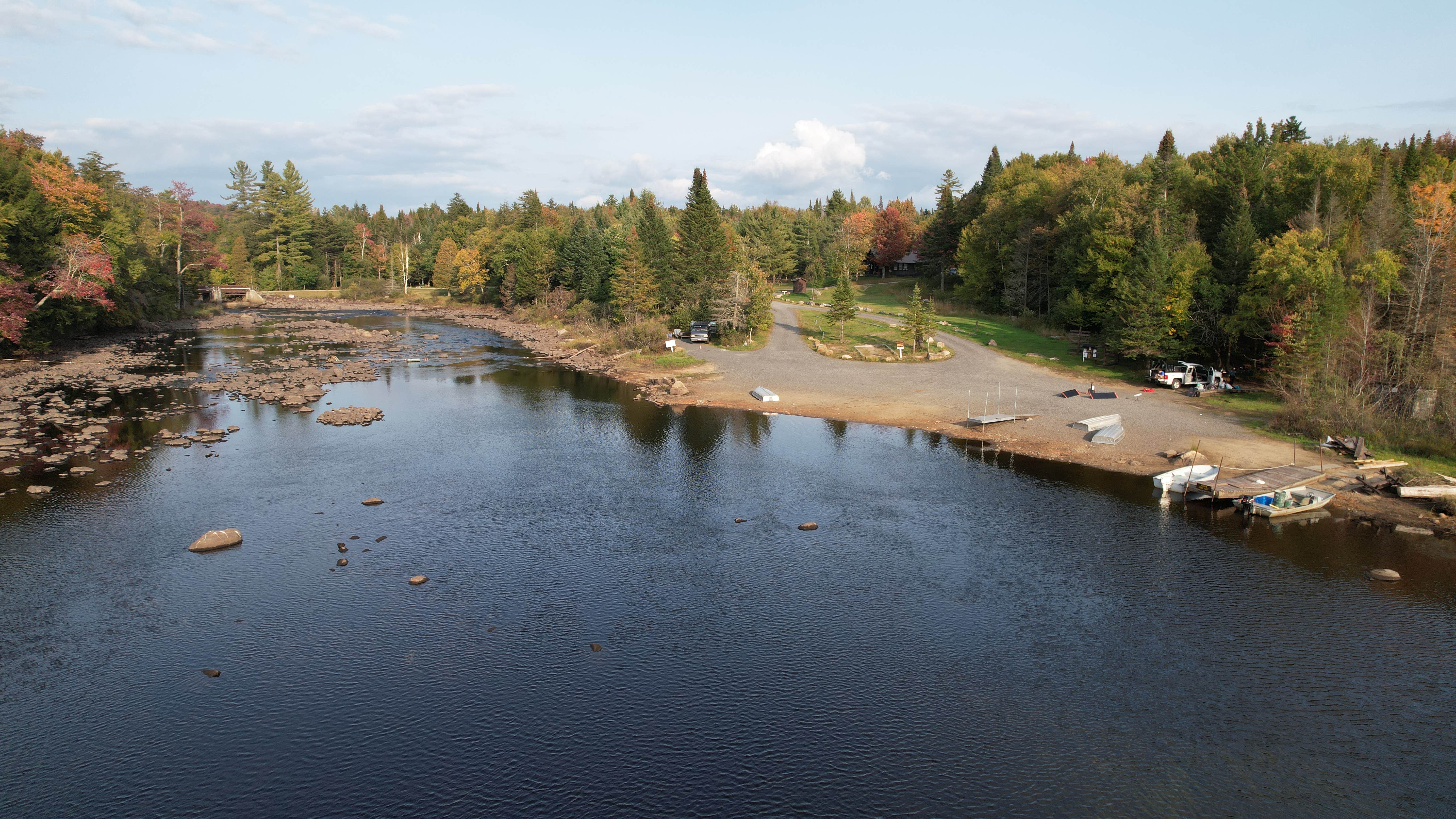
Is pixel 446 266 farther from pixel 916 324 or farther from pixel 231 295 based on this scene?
pixel 916 324

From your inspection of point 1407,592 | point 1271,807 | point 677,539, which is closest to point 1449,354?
point 1407,592

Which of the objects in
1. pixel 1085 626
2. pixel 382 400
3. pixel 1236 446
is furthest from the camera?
pixel 382 400

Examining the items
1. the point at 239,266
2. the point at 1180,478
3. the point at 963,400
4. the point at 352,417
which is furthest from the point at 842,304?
the point at 239,266

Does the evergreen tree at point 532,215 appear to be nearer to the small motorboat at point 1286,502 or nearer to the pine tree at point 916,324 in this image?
the pine tree at point 916,324

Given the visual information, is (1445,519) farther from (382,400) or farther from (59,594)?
(382,400)

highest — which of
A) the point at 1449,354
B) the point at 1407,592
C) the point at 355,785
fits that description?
the point at 1449,354

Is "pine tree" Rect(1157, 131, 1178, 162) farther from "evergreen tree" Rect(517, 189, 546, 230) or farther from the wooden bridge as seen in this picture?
the wooden bridge
